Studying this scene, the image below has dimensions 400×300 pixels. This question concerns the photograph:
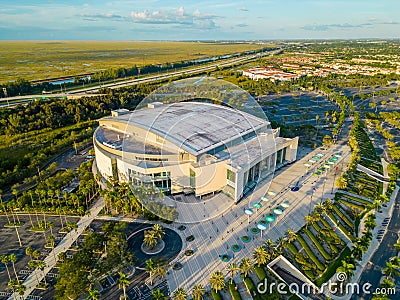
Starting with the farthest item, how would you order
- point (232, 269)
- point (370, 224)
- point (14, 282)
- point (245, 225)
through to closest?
point (245, 225), point (370, 224), point (232, 269), point (14, 282)

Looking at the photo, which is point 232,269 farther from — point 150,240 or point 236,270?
point 150,240

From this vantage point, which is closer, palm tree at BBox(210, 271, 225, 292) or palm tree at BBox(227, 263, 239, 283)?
palm tree at BBox(210, 271, 225, 292)

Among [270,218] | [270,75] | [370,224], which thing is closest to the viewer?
[370,224]

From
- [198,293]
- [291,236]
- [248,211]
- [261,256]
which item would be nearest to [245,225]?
[248,211]

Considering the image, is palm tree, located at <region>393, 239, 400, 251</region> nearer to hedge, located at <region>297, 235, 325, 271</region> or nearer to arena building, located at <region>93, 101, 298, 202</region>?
hedge, located at <region>297, 235, 325, 271</region>

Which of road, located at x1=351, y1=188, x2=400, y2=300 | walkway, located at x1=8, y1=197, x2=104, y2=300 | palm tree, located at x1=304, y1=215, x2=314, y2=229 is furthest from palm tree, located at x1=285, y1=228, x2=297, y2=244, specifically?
walkway, located at x1=8, y1=197, x2=104, y2=300

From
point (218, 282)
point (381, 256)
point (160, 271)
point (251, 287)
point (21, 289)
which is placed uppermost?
point (21, 289)

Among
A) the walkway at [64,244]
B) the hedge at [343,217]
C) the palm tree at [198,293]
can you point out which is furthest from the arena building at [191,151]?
the palm tree at [198,293]
